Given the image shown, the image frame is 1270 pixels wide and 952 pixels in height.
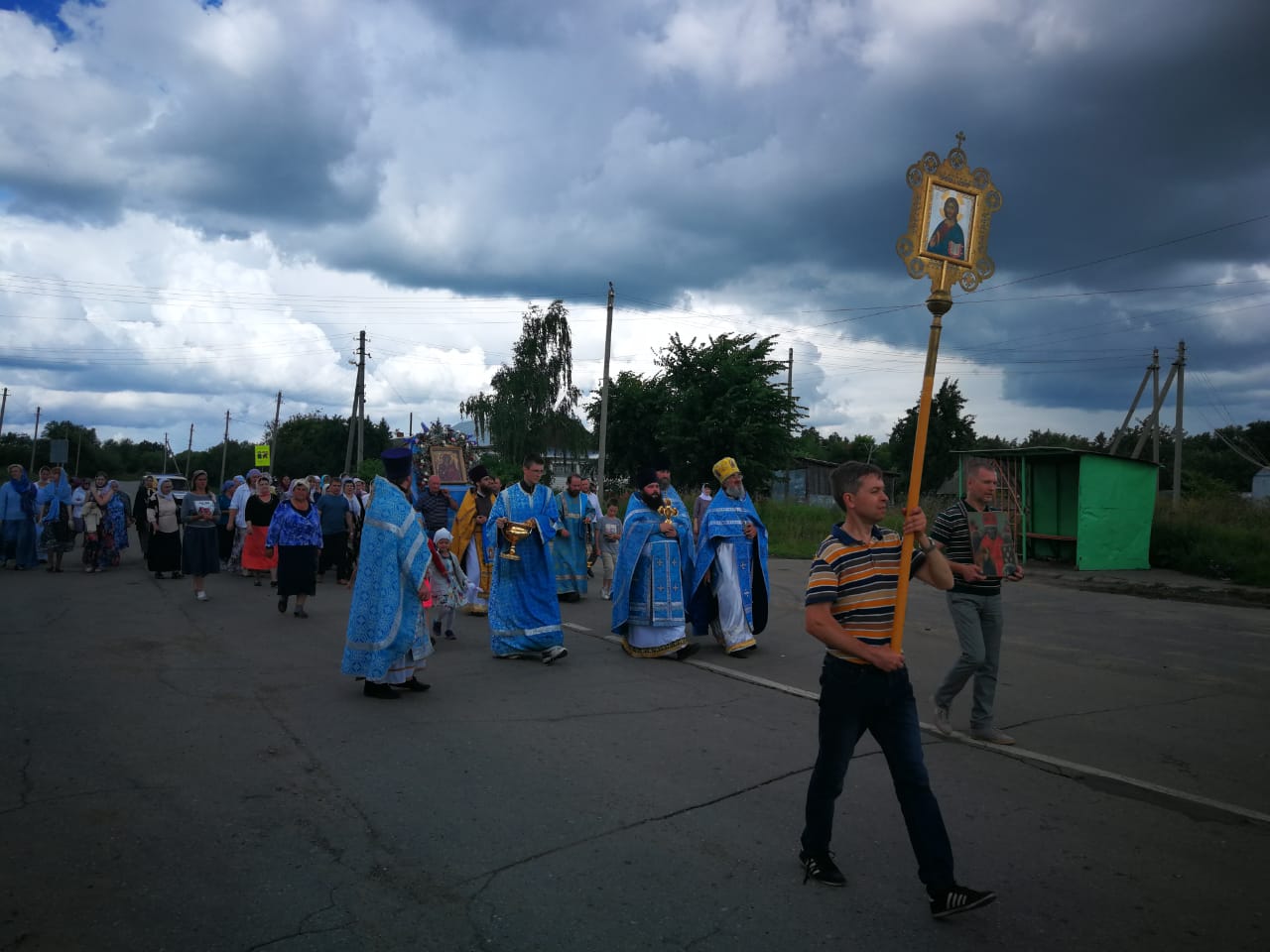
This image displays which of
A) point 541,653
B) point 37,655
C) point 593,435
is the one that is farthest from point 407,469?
point 593,435

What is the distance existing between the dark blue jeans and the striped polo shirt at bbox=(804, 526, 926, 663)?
0.13 m

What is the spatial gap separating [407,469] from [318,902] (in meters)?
4.18

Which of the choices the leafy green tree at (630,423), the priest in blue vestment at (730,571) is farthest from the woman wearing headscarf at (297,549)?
the leafy green tree at (630,423)

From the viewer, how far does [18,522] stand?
16422 mm

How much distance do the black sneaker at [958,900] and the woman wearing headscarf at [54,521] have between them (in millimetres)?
17050

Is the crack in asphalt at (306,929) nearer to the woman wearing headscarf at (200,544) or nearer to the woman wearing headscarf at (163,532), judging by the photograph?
the woman wearing headscarf at (200,544)

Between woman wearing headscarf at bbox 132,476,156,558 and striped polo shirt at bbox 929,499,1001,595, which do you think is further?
woman wearing headscarf at bbox 132,476,156,558

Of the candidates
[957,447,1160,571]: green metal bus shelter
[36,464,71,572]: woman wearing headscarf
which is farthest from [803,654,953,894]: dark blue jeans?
[36,464,71,572]: woman wearing headscarf

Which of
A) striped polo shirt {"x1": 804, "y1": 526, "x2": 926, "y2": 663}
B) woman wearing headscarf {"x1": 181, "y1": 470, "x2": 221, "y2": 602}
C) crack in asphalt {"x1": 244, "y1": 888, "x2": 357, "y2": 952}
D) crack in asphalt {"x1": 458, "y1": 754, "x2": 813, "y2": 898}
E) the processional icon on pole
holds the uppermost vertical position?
the processional icon on pole

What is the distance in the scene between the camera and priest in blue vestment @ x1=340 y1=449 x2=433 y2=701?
7105mm

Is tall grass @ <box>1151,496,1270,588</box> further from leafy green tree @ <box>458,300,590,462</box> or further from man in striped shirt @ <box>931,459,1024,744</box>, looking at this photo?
leafy green tree @ <box>458,300,590,462</box>

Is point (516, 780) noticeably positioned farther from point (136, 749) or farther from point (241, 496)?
point (241, 496)

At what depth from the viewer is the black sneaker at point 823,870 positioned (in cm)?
382

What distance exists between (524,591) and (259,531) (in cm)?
911
